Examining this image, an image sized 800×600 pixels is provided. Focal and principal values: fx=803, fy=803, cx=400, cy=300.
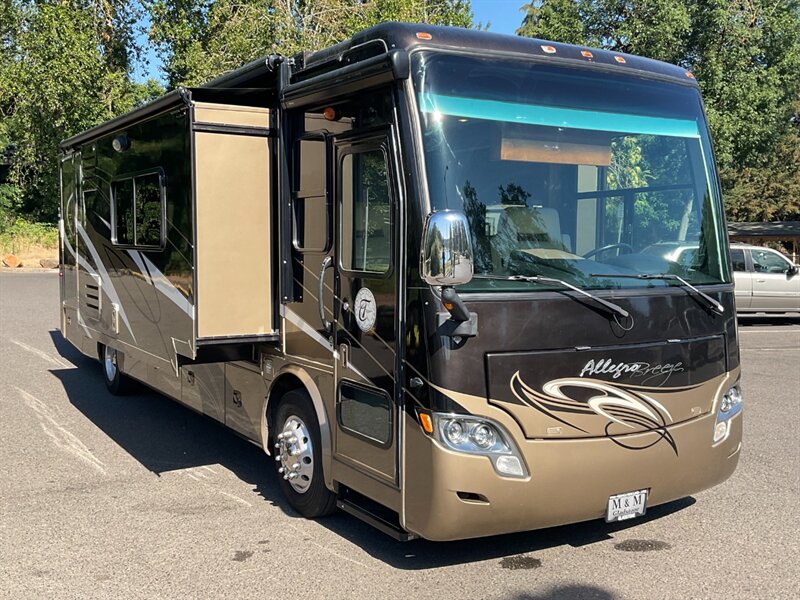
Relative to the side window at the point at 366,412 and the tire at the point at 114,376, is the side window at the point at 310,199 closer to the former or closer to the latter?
the side window at the point at 366,412

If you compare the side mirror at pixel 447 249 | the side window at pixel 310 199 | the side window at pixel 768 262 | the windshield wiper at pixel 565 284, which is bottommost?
the side window at pixel 768 262

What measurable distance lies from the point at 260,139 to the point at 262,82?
466 millimetres

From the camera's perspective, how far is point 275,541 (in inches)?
191

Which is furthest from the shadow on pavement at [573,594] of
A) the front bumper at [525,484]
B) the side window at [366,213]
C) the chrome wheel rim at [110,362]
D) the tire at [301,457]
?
the chrome wheel rim at [110,362]

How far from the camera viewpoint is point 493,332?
13.1 ft

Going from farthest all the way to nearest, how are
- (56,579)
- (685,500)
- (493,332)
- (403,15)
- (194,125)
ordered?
(403,15) < (685,500) < (194,125) < (56,579) < (493,332)

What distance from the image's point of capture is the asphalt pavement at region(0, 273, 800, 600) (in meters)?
4.20

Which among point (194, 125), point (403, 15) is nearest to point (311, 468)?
point (194, 125)

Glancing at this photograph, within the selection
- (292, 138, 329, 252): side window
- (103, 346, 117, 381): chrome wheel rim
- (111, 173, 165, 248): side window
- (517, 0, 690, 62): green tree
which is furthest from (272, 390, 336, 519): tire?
(517, 0, 690, 62): green tree

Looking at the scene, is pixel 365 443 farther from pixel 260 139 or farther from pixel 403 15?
pixel 403 15

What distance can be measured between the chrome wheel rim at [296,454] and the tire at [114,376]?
13.3ft

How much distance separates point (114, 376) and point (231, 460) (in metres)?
3.04

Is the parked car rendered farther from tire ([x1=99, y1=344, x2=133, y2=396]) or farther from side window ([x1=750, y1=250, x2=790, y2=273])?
tire ([x1=99, y1=344, x2=133, y2=396])

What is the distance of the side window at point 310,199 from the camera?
483 cm
